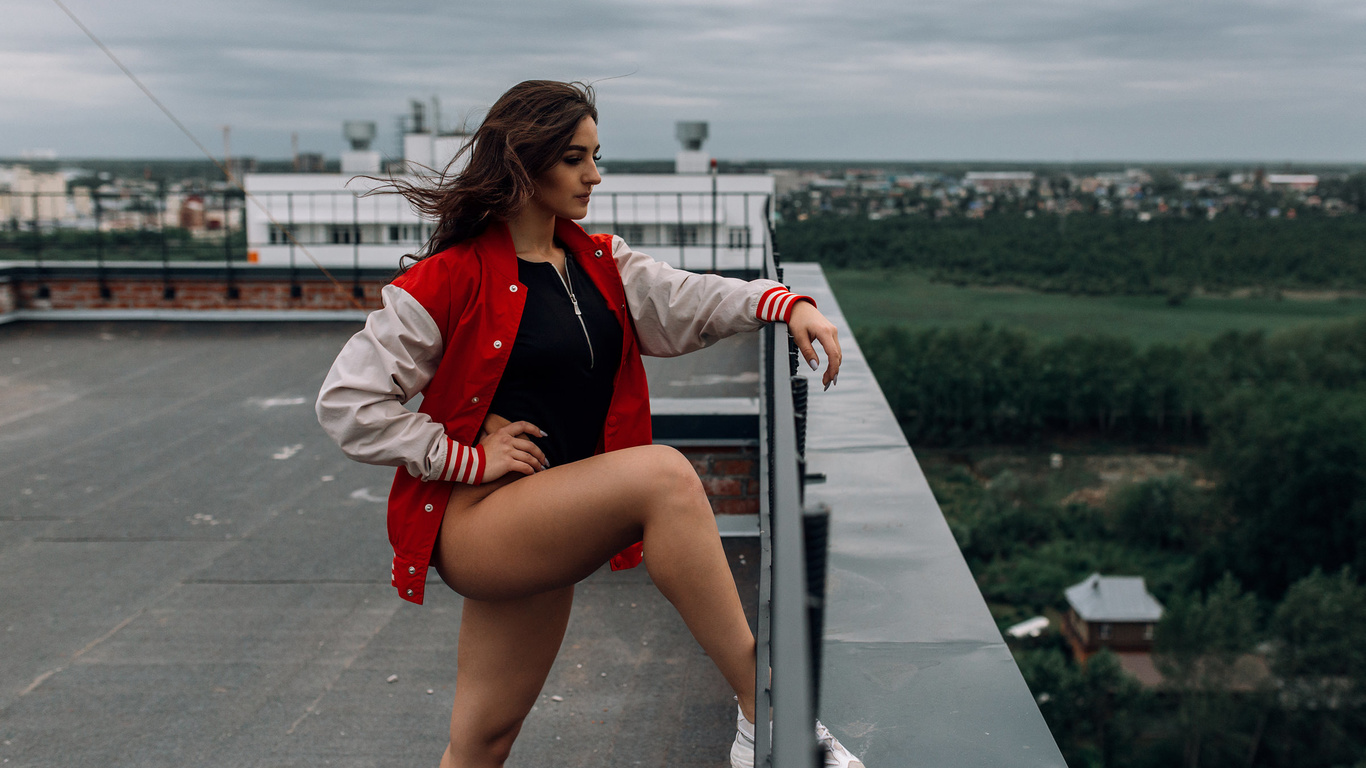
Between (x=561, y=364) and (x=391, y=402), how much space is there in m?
0.27

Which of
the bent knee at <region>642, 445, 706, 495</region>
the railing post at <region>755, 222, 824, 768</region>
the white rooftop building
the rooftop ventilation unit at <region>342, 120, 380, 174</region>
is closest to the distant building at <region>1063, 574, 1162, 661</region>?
the white rooftop building

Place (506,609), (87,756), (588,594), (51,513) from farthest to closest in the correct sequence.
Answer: (51,513) < (588,594) < (87,756) < (506,609)

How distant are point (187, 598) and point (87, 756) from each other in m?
1.11

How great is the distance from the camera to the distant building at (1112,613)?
65.5m

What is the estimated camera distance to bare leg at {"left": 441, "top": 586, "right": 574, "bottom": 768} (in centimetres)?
182

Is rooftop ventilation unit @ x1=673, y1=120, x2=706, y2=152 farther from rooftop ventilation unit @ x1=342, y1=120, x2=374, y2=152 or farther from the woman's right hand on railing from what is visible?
the woman's right hand on railing

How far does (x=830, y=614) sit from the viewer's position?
307 cm

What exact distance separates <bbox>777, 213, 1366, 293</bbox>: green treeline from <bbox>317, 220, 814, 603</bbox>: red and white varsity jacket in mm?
113178

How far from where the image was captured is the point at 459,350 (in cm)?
166

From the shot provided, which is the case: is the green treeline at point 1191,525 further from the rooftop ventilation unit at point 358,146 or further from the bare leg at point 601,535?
the bare leg at point 601,535

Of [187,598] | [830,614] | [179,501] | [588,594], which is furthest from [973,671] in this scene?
[179,501]

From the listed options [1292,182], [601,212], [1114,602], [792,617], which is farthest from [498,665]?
[1292,182]

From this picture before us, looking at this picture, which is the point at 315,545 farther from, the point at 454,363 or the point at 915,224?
the point at 915,224

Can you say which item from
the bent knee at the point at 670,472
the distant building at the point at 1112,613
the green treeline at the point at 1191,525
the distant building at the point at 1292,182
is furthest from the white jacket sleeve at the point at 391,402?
the distant building at the point at 1292,182
